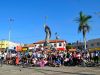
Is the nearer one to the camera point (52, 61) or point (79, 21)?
point (52, 61)

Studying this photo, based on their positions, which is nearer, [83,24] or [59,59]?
[59,59]

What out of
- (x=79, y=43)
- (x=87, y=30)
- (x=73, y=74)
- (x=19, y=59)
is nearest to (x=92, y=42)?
(x=79, y=43)

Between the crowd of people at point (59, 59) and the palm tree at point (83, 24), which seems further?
the palm tree at point (83, 24)

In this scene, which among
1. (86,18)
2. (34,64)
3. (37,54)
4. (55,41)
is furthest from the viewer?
(55,41)

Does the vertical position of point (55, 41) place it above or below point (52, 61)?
above

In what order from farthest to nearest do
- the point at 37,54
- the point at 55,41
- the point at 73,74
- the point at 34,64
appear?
the point at 55,41, the point at 37,54, the point at 34,64, the point at 73,74

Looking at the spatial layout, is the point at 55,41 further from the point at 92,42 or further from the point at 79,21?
the point at 79,21

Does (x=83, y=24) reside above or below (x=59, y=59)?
above

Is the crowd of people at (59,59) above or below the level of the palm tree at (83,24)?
below

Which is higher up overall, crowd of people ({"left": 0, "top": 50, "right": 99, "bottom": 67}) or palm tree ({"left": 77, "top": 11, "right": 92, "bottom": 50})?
palm tree ({"left": 77, "top": 11, "right": 92, "bottom": 50})

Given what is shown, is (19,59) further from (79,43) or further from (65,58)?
(79,43)

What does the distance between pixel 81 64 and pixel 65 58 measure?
6.44 ft

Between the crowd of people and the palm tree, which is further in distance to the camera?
the palm tree

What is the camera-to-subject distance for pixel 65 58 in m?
28.6
